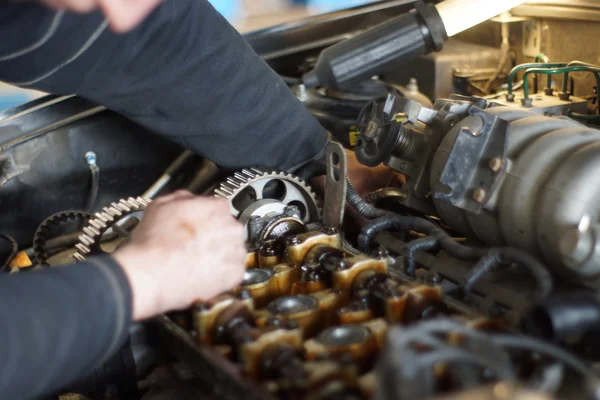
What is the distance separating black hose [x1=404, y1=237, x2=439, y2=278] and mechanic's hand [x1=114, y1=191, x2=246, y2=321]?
28cm

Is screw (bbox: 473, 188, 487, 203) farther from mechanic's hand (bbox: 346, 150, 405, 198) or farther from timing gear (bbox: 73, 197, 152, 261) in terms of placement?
timing gear (bbox: 73, 197, 152, 261)

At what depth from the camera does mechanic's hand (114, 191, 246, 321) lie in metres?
0.83

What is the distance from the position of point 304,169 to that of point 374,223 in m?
0.29

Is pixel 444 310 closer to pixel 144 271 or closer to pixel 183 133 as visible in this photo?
pixel 144 271

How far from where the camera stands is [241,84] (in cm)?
137

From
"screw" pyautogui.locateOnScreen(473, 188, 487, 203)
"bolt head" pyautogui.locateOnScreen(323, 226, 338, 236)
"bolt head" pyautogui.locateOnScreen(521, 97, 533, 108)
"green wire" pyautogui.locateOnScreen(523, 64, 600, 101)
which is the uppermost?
"green wire" pyautogui.locateOnScreen(523, 64, 600, 101)

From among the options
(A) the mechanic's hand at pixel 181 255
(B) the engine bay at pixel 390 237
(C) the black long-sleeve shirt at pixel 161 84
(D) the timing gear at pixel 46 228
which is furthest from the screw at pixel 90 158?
(A) the mechanic's hand at pixel 181 255

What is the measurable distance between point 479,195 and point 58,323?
606 mm

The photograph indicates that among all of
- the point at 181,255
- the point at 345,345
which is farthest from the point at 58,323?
the point at 345,345

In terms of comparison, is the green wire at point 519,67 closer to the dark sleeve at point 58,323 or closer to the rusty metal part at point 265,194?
the rusty metal part at point 265,194

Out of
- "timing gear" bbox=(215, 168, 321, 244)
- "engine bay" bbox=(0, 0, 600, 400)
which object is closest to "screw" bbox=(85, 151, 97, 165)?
"engine bay" bbox=(0, 0, 600, 400)

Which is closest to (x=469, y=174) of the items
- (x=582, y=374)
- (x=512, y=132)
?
(x=512, y=132)

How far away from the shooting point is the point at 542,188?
94cm

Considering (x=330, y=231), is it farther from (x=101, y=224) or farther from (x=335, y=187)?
(x=101, y=224)
